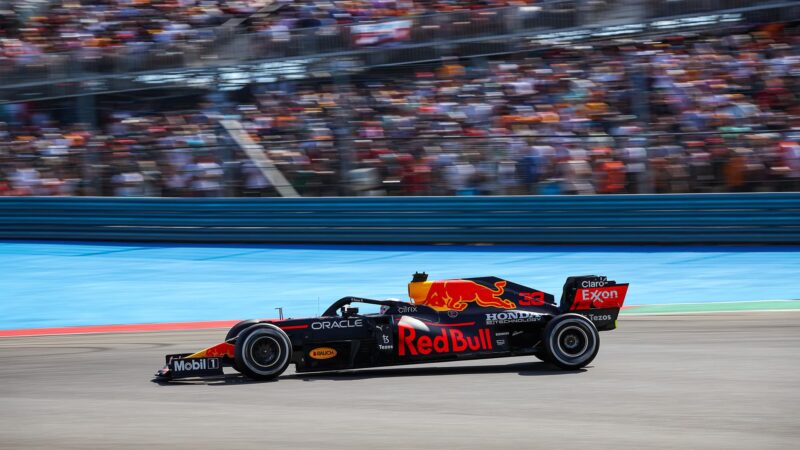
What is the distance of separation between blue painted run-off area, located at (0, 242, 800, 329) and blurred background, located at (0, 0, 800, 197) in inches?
38.9

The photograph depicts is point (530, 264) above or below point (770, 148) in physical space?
below

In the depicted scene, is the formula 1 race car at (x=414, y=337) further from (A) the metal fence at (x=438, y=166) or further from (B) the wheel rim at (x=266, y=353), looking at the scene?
(A) the metal fence at (x=438, y=166)

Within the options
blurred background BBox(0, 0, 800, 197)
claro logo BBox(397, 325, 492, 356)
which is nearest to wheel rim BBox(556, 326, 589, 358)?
claro logo BBox(397, 325, 492, 356)

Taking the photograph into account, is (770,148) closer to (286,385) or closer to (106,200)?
(286,385)

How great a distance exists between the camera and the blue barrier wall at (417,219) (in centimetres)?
1526

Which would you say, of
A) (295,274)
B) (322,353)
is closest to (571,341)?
(322,353)

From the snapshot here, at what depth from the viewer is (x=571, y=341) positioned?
25.8 ft

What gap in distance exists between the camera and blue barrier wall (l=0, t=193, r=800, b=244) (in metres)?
15.3

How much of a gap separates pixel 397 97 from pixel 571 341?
34.8 feet

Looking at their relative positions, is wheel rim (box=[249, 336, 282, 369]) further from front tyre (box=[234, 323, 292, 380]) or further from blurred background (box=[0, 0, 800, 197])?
blurred background (box=[0, 0, 800, 197])

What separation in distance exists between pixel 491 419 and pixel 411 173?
1023 cm

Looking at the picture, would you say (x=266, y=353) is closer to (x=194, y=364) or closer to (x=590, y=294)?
(x=194, y=364)

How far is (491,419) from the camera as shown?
6184 mm

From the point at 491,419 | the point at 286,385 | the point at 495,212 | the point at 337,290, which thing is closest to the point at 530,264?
the point at 495,212
